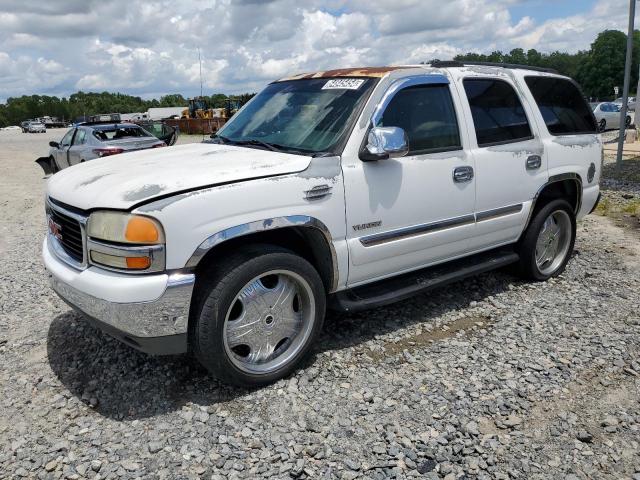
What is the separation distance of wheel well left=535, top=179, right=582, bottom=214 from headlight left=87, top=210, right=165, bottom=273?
3.45 meters

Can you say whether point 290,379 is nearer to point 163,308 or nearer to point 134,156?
point 163,308

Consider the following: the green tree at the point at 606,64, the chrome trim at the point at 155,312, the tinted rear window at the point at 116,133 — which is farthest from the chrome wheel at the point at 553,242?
the green tree at the point at 606,64

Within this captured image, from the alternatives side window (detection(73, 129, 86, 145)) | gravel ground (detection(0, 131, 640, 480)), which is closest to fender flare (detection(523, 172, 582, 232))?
gravel ground (detection(0, 131, 640, 480))

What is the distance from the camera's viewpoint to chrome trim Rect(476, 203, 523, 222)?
428 centimetres

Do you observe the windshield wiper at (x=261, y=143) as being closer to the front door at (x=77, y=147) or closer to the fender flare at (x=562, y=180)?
the fender flare at (x=562, y=180)

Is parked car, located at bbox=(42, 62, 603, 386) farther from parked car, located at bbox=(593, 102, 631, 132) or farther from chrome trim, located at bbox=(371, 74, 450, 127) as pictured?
parked car, located at bbox=(593, 102, 631, 132)

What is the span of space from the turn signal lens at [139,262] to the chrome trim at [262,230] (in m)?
0.20

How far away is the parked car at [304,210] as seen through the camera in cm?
289

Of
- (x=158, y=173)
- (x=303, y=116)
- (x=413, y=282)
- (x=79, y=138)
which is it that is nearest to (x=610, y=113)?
(x=79, y=138)

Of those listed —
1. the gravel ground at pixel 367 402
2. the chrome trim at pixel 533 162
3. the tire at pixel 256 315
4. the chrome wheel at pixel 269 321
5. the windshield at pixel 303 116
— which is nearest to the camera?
the gravel ground at pixel 367 402

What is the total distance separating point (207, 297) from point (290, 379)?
0.88m

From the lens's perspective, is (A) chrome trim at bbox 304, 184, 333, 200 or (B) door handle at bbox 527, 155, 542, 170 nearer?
(A) chrome trim at bbox 304, 184, 333, 200

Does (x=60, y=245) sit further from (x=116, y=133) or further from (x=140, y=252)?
(x=116, y=133)

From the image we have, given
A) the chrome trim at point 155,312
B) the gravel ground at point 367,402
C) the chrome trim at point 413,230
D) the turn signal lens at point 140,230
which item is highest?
the turn signal lens at point 140,230
